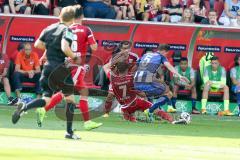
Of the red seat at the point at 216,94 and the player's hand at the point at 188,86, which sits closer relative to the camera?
the player's hand at the point at 188,86

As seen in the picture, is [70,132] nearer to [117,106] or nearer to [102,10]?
[117,106]

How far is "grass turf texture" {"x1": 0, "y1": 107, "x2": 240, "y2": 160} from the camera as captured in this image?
13.2m

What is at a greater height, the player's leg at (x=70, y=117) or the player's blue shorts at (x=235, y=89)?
the player's leg at (x=70, y=117)

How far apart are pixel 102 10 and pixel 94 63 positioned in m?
2.44

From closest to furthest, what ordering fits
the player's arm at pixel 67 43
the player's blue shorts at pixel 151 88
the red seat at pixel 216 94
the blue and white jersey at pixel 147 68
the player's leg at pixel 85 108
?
the player's arm at pixel 67 43, the player's leg at pixel 85 108, the blue and white jersey at pixel 147 68, the player's blue shorts at pixel 151 88, the red seat at pixel 216 94

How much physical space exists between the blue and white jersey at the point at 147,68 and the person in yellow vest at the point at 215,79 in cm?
340

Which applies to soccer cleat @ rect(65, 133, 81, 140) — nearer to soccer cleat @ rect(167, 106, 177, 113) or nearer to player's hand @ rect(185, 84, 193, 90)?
soccer cleat @ rect(167, 106, 177, 113)

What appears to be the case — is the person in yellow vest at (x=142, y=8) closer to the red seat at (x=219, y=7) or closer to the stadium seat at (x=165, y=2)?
the stadium seat at (x=165, y=2)

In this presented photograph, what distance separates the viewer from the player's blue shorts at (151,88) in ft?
69.2

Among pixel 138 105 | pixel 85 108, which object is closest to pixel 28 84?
pixel 138 105

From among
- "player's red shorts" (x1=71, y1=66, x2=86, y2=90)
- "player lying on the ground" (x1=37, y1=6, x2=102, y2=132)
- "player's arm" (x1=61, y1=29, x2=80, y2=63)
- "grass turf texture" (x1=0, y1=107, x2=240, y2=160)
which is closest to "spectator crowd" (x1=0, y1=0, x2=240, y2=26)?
"grass turf texture" (x1=0, y1=107, x2=240, y2=160)

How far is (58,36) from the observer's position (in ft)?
51.0

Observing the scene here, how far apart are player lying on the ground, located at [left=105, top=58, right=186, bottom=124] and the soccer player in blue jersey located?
0.56 feet

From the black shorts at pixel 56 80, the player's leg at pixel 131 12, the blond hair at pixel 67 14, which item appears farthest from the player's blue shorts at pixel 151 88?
the blond hair at pixel 67 14
